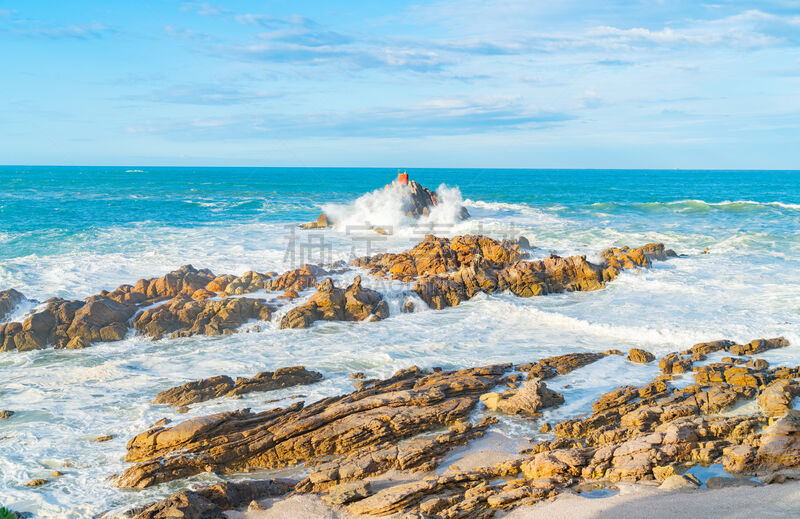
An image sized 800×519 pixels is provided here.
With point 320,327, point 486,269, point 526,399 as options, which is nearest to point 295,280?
point 320,327

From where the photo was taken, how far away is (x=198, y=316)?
16.7 metres

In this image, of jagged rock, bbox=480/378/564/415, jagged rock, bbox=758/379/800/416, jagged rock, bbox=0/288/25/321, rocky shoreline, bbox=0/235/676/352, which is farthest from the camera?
jagged rock, bbox=0/288/25/321

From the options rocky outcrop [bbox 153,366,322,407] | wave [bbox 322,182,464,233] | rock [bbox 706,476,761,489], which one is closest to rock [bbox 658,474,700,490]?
rock [bbox 706,476,761,489]

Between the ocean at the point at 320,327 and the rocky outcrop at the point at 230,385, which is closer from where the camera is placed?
the ocean at the point at 320,327

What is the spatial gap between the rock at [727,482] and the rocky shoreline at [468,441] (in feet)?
0.10

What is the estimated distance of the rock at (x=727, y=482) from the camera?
24.5 ft

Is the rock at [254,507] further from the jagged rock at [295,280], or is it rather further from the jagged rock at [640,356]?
the jagged rock at [295,280]

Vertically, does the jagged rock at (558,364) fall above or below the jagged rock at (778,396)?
below

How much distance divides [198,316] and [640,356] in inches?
475

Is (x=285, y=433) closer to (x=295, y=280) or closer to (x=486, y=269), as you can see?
(x=295, y=280)

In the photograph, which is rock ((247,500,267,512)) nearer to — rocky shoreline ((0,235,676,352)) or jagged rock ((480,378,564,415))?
jagged rock ((480,378,564,415))

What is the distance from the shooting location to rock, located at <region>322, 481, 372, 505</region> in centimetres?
774

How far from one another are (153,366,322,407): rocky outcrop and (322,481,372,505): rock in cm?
440

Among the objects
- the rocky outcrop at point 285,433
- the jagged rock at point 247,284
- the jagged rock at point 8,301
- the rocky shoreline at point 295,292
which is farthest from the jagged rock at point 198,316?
the rocky outcrop at point 285,433
